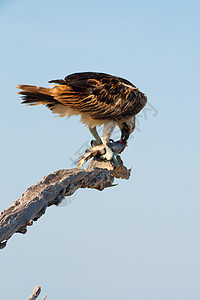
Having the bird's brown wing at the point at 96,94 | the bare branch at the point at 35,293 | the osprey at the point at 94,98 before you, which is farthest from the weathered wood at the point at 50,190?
the bird's brown wing at the point at 96,94

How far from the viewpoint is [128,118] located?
18.8 feet

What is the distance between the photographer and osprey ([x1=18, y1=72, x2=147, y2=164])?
547 cm

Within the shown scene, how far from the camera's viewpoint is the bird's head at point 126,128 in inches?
234

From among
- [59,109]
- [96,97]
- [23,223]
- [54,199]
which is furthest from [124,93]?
[23,223]

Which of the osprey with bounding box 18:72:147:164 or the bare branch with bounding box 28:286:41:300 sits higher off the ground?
the osprey with bounding box 18:72:147:164

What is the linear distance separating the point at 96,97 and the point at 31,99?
59 centimetres

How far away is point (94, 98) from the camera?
18.0 feet

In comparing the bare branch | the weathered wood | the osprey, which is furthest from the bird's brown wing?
the bare branch

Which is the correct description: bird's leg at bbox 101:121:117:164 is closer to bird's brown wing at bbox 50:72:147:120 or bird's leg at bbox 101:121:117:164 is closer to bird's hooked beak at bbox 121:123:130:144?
bird's brown wing at bbox 50:72:147:120

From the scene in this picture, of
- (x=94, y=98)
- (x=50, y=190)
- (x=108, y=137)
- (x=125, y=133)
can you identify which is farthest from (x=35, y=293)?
(x=125, y=133)

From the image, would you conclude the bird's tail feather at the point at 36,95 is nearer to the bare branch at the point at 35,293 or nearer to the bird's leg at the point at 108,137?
the bird's leg at the point at 108,137

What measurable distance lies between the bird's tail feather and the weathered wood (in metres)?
0.70

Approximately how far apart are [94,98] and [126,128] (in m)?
0.64

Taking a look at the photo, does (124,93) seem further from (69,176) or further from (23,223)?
(23,223)
